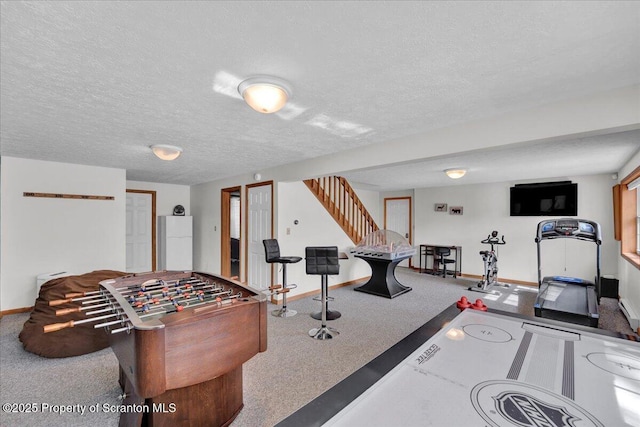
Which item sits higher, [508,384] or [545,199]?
[545,199]

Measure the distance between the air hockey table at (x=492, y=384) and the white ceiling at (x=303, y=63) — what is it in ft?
4.91

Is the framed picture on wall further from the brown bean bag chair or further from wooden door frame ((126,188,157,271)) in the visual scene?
wooden door frame ((126,188,157,271))

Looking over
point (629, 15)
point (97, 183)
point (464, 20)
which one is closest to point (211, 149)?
point (97, 183)

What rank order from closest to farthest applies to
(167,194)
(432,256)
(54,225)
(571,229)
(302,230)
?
(571,229) < (54,225) < (302,230) < (167,194) < (432,256)

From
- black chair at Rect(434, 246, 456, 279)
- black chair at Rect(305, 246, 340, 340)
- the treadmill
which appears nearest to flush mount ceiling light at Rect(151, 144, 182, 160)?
black chair at Rect(305, 246, 340, 340)

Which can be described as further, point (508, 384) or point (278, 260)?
point (278, 260)

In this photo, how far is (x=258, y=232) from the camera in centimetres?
515

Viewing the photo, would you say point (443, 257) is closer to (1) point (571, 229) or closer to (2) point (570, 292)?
(2) point (570, 292)

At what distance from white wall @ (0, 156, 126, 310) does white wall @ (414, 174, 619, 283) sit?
7.04m

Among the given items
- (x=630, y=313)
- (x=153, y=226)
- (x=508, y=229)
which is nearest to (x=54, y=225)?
(x=153, y=226)

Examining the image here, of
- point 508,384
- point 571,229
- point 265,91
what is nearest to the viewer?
point 508,384

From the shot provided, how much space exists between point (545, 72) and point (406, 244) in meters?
4.03

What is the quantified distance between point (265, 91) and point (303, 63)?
1.07ft

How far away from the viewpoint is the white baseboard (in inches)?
139
